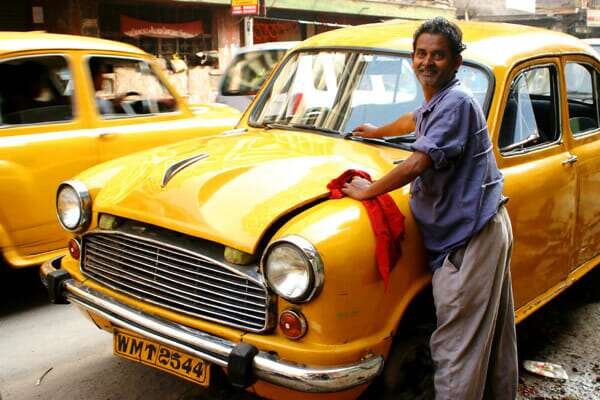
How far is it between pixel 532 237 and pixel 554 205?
0.29 meters

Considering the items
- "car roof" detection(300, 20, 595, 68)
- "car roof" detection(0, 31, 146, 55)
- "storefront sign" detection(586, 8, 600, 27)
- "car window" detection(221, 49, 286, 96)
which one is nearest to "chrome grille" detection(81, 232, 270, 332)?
"car roof" detection(300, 20, 595, 68)

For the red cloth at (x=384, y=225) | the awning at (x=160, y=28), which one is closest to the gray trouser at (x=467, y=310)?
the red cloth at (x=384, y=225)

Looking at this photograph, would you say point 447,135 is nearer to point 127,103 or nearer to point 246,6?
point 127,103

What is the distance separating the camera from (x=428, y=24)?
8.42ft

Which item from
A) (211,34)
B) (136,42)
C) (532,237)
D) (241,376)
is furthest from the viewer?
(211,34)

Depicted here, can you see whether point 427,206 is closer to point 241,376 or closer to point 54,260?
point 241,376

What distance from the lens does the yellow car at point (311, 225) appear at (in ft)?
7.97

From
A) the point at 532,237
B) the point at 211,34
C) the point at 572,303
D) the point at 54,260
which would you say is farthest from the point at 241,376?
the point at 211,34

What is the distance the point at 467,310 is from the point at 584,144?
1.83m

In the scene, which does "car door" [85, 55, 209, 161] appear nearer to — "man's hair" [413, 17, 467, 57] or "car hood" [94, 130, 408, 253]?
"car hood" [94, 130, 408, 253]

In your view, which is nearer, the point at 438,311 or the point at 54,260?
the point at 438,311

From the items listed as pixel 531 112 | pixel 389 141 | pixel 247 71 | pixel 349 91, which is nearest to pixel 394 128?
pixel 389 141

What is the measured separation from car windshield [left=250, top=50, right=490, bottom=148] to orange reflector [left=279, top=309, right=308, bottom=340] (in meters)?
1.30

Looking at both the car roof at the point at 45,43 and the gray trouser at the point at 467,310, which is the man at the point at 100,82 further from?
the gray trouser at the point at 467,310
